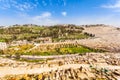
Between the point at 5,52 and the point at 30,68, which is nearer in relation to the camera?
the point at 30,68

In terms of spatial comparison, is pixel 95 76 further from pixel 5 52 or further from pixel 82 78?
pixel 5 52

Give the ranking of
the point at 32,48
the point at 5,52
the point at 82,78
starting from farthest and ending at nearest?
the point at 32,48
the point at 5,52
the point at 82,78

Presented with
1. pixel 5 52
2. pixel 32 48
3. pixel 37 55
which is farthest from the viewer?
pixel 32 48

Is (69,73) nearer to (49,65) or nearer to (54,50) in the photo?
(49,65)

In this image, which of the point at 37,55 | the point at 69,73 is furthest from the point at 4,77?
the point at 37,55

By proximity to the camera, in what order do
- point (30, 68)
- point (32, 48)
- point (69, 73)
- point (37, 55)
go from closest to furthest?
point (69, 73), point (30, 68), point (37, 55), point (32, 48)

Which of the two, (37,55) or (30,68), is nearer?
(30,68)

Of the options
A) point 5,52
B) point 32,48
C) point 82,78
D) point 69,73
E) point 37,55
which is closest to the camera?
point 82,78

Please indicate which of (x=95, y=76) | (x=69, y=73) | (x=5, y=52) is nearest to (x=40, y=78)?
(x=69, y=73)
